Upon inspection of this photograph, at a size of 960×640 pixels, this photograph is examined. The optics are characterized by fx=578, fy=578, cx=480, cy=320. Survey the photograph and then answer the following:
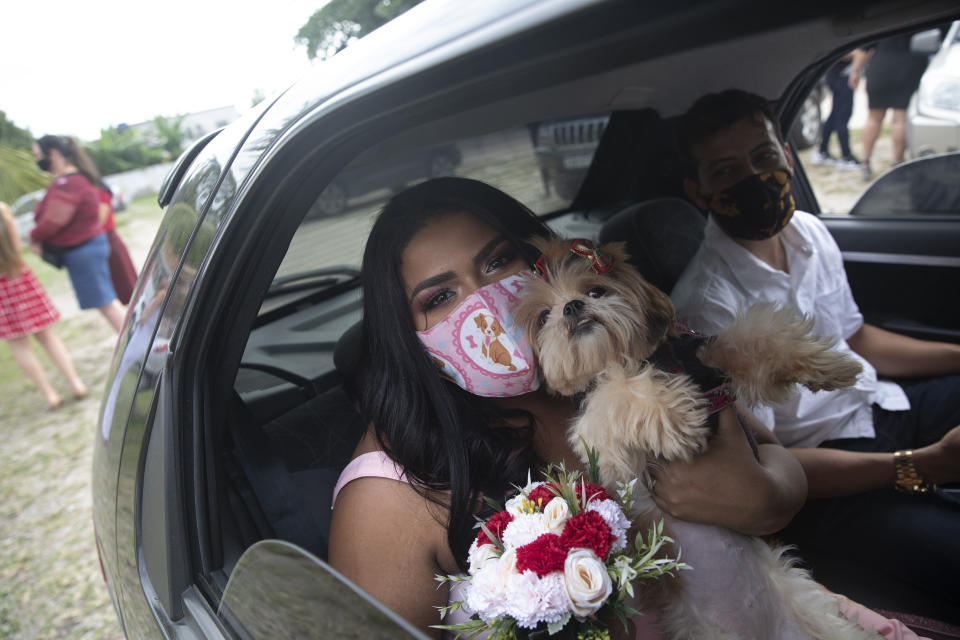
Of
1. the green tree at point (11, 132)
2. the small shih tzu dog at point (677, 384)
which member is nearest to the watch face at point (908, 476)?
the small shih tzu dog at point (677, 384)

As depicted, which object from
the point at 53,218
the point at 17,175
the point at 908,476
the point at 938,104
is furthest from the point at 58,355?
the point at 938,104

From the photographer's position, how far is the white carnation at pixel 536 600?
3.45 ft

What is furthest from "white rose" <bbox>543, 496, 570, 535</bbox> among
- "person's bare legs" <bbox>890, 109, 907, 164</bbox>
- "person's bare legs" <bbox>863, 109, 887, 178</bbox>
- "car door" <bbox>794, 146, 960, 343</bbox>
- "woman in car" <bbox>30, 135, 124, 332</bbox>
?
"woman in car" <bbox>30, 135, 124, 332</bbox>

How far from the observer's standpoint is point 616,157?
3.59 meters

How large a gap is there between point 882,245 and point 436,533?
3140mm

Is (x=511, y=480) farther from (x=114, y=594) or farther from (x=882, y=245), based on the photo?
(x=882, y=245)

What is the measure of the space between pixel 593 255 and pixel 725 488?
0.67m

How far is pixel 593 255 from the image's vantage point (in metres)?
1.49

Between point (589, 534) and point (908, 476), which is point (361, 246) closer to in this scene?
point (589, 534)

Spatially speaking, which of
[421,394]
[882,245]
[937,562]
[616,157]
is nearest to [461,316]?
[421,394]

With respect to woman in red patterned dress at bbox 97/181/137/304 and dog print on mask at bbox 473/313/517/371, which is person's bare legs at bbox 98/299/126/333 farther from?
dog print on mask at bbox 473/313/517/371

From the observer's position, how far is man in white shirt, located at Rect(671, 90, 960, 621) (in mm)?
2014

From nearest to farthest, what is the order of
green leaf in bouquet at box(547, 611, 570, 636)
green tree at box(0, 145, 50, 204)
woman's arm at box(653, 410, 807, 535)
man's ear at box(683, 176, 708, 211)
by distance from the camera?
green leaf in bouquet at box(547, 611, 570, 636) → woman's arm at box(653, 410, 807, 535) → man's ear at box(683, 176, 708, 211) → green tree at box(0, 145, 50, 204)

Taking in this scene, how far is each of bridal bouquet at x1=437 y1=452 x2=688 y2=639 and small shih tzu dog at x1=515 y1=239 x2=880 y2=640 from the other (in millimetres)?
173
